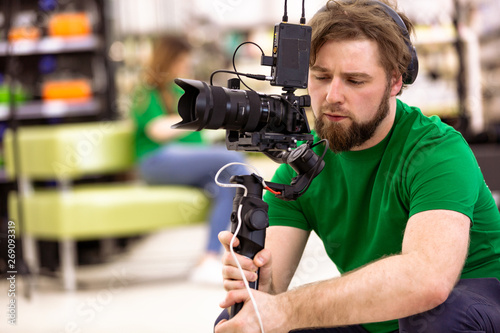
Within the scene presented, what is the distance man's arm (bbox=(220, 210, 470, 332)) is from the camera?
0.86m

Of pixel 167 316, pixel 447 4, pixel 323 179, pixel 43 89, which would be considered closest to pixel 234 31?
pixel 447 4

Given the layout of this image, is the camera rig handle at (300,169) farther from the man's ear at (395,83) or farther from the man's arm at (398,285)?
the man's ear at (395,83)

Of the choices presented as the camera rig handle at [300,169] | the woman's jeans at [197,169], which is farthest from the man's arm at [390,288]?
the woman's jeans at [197,169]

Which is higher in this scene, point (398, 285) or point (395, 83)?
point (395, 83)

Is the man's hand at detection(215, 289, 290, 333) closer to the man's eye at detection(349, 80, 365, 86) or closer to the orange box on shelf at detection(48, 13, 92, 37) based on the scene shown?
the man's eye at detection(349, 80, 365, 86)

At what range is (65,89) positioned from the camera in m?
3.30

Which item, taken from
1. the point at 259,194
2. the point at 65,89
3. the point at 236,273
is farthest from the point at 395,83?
the point at 65,89

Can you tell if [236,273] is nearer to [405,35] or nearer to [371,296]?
[371,296]

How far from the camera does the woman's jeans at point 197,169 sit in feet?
8.96

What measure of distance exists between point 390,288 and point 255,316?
A: 21 centimetres

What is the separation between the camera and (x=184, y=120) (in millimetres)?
931

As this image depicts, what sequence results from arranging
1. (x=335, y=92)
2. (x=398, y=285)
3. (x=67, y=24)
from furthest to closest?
(x=67, y=24) → (x=335, y=92) → (x=398, y=285)

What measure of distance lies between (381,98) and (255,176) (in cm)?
29

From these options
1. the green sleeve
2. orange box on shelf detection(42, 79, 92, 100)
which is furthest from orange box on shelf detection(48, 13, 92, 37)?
the green sleeve
